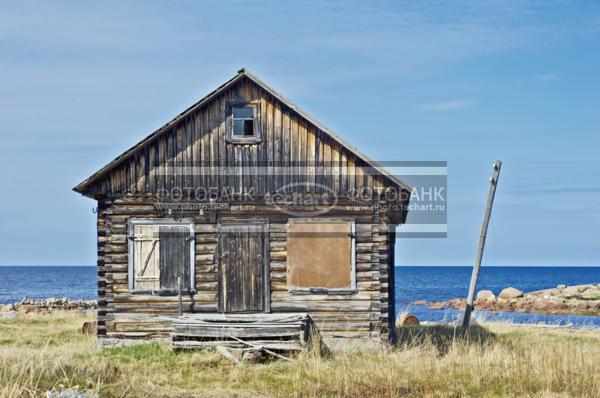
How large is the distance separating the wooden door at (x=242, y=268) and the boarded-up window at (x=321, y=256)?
66 cm

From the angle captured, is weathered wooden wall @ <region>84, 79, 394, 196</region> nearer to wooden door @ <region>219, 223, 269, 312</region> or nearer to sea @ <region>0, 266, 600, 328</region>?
wooden door @ <region>219, 223, 269, 312</region>

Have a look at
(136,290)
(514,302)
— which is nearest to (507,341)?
(136,290)

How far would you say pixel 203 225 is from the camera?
61.5ft

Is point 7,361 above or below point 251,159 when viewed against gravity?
below

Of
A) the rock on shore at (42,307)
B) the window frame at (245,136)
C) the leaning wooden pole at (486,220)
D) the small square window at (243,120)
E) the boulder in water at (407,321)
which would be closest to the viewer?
the window frame at (245,136)

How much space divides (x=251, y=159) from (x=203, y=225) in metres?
1.92

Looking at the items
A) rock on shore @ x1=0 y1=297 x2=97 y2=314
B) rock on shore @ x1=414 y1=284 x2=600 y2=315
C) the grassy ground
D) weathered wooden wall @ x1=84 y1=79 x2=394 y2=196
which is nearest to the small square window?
weathered wooden wall @ x1=84 y1=79 x2=394 y2=196

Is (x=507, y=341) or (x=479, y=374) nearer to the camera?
(x=479, y=374)

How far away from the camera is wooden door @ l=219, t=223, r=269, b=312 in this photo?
18656 millimetres

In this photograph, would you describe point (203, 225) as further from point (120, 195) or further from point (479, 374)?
point (479, 374)

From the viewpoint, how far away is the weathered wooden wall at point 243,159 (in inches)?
736

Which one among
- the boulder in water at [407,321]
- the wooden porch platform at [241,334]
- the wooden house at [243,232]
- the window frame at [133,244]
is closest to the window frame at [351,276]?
the wooden house at [243,232]

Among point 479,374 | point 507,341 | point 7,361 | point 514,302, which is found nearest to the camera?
point 7,361

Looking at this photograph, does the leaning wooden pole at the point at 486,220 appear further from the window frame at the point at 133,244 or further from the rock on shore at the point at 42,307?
the rock on shore at the point at 42,307
